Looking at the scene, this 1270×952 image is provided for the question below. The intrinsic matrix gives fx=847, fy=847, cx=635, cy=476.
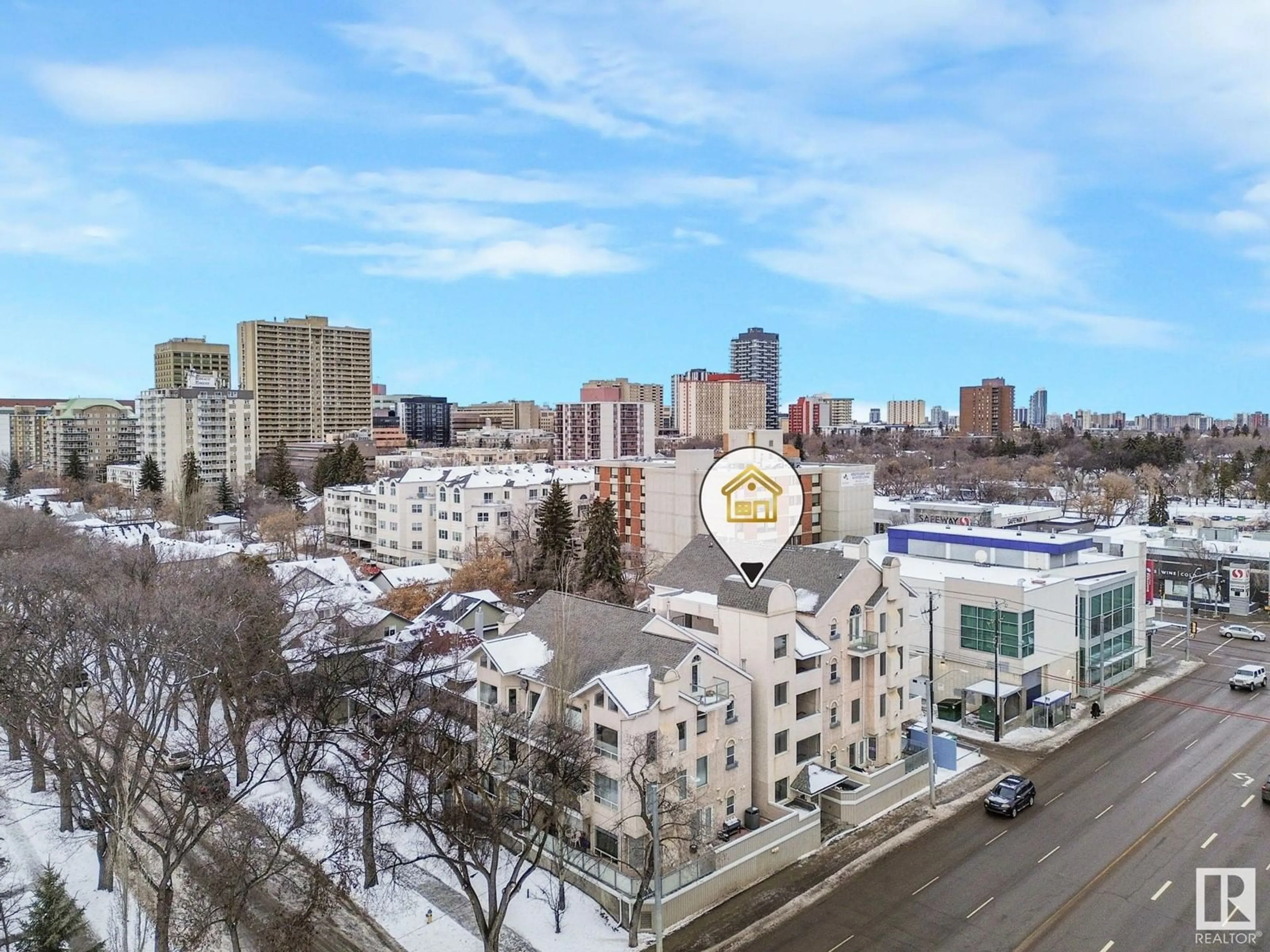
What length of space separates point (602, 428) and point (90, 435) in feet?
312

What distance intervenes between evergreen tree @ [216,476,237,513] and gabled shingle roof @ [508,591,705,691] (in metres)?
86.1

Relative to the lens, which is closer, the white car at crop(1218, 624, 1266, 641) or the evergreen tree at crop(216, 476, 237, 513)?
the white car at crop(1218, 624, 1266, 641)

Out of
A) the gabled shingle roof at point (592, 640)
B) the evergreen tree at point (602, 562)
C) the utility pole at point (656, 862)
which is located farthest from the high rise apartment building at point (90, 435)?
the utility pole at point (656, 862)

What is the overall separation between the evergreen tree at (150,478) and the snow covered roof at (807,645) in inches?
4214

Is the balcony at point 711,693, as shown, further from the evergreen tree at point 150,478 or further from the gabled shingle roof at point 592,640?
the evergreen tree at point 150,478

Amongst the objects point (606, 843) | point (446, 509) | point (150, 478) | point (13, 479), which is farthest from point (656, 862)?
point (13, 479)

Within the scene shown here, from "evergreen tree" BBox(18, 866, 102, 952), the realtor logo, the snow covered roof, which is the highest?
the snow covered roof

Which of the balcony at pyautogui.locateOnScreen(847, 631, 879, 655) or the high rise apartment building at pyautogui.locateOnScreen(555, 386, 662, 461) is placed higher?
the high rise apartment building at pyautogui.locateOnScreen(555, 386, 662, 461)

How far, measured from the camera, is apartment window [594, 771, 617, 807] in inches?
1045

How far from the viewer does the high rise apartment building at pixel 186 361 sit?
190250mm

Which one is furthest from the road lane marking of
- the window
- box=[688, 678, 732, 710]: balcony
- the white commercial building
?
the white commercial building

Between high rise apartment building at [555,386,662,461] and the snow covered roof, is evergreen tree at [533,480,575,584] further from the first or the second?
high rise apartment building at [555,386,662,461]

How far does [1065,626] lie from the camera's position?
150 feet

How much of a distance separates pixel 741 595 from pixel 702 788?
6.78 metres
